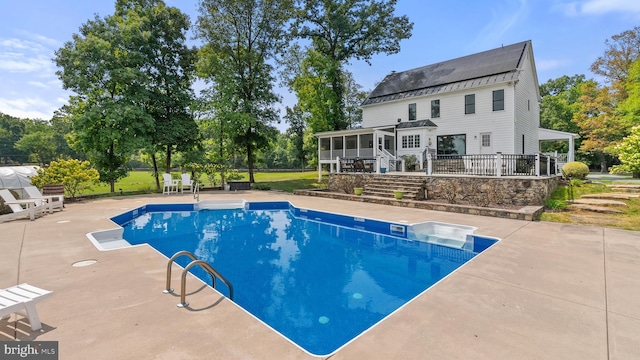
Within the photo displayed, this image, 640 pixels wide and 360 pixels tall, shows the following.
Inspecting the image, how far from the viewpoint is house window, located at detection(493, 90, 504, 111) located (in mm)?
15953

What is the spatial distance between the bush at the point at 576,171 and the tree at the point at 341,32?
15.7 meters

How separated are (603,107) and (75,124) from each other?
39.3m

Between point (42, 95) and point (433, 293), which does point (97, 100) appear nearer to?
point (42, 95)

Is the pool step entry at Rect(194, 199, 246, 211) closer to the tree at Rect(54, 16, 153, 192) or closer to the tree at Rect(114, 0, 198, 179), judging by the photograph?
the tree at Rect(54, 16, 153, 192)

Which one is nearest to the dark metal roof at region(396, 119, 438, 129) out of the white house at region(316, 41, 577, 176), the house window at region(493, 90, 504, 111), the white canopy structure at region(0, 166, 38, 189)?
the white house at region(316, 41, 577, 176)

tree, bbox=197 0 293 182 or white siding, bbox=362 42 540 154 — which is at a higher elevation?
tree, bbox=197 0 293 182

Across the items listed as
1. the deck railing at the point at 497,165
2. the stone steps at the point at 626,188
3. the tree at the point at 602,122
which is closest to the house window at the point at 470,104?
the deck railing at the point at 497,165

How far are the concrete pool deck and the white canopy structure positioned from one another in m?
9.22

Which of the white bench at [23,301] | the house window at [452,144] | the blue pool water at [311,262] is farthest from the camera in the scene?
the house window at [452,144]

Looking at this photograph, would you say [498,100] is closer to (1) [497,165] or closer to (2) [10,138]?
(1) [497,165]

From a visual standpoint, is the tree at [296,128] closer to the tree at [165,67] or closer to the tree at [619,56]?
the tree at [165,67]

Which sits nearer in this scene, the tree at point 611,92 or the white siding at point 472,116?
the white siding at point 472,116

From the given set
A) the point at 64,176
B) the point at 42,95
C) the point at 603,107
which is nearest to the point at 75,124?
the point at 64,176

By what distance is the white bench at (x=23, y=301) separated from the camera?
2.64 m
